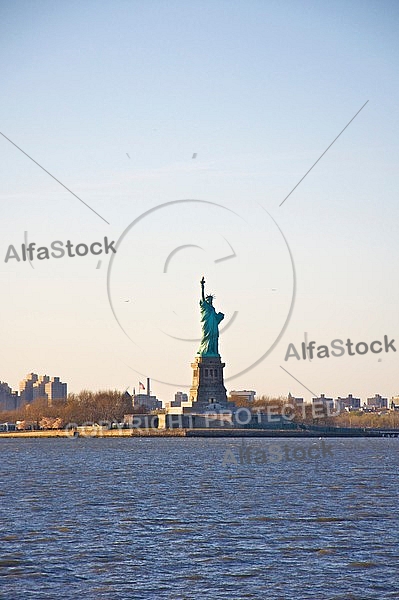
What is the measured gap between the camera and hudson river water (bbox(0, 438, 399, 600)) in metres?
29.1

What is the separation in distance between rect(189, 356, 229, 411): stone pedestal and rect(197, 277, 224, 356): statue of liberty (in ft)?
3.09

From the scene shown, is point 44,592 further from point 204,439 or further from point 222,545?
point 204,439

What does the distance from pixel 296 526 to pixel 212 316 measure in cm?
10374

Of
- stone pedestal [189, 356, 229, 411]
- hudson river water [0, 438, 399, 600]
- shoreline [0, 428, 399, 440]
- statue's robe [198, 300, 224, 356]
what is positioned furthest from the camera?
shoreline [0, 428, 399, 440]

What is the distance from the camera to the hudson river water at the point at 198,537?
2909 cm

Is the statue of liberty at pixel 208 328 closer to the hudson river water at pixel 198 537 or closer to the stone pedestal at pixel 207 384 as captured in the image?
the stone pedestal at pixel 207 384

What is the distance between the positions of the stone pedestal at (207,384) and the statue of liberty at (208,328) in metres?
0.94

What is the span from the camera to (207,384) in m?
140

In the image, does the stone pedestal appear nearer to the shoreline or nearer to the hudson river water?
the shoreline

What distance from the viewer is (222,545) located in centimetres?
3553

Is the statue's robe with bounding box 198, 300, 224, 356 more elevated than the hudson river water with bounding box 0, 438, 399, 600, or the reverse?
the statue's robe with bounding box 198, 300, 224, 356

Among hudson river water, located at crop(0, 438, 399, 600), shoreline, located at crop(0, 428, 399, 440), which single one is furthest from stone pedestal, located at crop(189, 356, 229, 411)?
hudson river water, located at crop(0, 438, 399, 600)

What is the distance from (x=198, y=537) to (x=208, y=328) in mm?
105711

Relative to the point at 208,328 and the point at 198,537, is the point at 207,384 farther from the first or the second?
the point at 198,537
